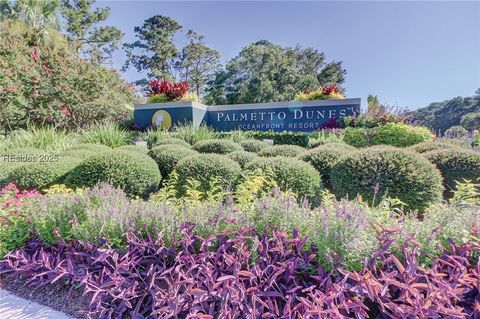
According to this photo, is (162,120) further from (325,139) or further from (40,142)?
(325,139)

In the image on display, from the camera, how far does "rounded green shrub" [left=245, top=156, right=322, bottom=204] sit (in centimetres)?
383

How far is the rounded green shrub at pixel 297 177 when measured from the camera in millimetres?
3826

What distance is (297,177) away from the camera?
3.87 m

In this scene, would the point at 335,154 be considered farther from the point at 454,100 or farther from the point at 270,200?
the point at 454,100

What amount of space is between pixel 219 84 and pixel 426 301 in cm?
2573

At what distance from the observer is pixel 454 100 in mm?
36344

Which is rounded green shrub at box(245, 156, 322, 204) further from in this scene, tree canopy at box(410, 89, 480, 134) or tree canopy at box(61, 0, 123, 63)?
tree canopy at box(410, 89, 480, 134)

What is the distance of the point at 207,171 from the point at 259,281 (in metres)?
2.44

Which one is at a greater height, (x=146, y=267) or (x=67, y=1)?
(x=67, y=1)

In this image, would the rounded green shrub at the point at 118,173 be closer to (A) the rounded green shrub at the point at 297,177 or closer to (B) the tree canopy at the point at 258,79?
(A) the rounded green shrub at the point at 297,177

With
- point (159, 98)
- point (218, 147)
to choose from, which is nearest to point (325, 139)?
point (218, 147)

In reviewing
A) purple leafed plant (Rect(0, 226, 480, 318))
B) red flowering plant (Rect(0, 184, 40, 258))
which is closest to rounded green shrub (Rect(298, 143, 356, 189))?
purple leafed plant (Rect(0, 226, 480, 318))

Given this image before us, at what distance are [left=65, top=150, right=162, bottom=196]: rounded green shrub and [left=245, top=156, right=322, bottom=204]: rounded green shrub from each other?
1727 mm

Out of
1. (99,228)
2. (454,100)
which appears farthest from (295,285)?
(454,100)
